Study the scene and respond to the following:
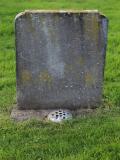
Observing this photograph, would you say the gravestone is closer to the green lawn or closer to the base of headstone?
the base of headstone

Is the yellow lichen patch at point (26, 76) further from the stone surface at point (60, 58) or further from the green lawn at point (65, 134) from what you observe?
the green lawn at point (65, 134)

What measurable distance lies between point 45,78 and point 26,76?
0.25 meters

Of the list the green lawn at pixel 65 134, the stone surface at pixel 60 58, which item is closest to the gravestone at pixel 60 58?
the stone surface at pixel 60 58

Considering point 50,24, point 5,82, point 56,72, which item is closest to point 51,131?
point 56,72

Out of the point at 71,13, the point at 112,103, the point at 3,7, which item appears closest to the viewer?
the point at 71,13

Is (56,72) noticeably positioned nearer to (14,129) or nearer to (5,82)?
(14,129)

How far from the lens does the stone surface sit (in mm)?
6000

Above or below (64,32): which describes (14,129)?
below

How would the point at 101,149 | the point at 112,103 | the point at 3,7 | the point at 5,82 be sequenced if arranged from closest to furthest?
the point at 101,149 < the point at 112,103 < the point at 5,82 < the point at 3,7

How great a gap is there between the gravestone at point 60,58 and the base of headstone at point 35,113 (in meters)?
0.07

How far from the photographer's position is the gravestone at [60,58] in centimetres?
600

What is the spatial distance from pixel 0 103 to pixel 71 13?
1596 mm

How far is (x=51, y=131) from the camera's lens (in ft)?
18.3

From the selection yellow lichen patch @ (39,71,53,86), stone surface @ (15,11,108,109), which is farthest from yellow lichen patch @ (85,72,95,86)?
yellow lichen patch @ (39,71,53,86)
